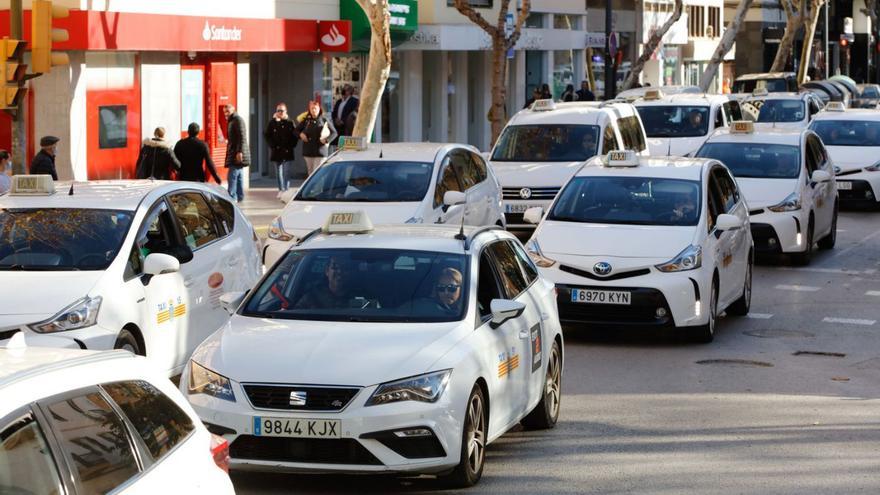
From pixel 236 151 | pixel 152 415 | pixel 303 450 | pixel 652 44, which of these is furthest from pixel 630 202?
pixel 652 44

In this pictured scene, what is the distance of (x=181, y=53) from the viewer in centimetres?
3016

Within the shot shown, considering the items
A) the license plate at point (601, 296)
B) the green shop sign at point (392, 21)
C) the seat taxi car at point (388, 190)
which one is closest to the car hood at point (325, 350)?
the license plate at point (601, 296)

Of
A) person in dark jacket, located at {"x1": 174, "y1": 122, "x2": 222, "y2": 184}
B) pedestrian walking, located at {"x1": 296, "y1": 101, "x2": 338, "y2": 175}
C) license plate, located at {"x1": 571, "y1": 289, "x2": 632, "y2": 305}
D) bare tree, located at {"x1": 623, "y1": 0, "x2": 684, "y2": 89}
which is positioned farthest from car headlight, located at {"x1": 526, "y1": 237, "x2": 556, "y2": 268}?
bare tree, located at {"x1": 623, "y1": 0, "x2": 684, "y2": 89}

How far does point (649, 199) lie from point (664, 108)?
1475cm

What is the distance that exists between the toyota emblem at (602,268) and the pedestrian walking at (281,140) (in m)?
15.2

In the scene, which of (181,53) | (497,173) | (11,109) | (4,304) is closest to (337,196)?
(11,109)

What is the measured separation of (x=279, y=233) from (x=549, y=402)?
7345 millimetres

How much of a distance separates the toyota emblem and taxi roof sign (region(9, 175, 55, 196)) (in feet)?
16.2

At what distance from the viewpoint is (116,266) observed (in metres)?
11.1

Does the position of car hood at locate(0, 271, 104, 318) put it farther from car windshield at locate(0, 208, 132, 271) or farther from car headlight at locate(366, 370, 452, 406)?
car headlight at locate(366, 370, 452, 406)

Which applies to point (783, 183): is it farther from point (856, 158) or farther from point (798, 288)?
point (856, 158)

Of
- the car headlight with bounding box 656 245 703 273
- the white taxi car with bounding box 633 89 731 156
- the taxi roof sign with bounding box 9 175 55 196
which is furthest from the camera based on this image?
the white taxi car with bounding box 633 89 731 156

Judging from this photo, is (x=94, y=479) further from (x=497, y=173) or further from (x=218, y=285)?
(x=497, y=173)

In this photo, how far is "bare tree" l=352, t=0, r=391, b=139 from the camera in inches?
1086
